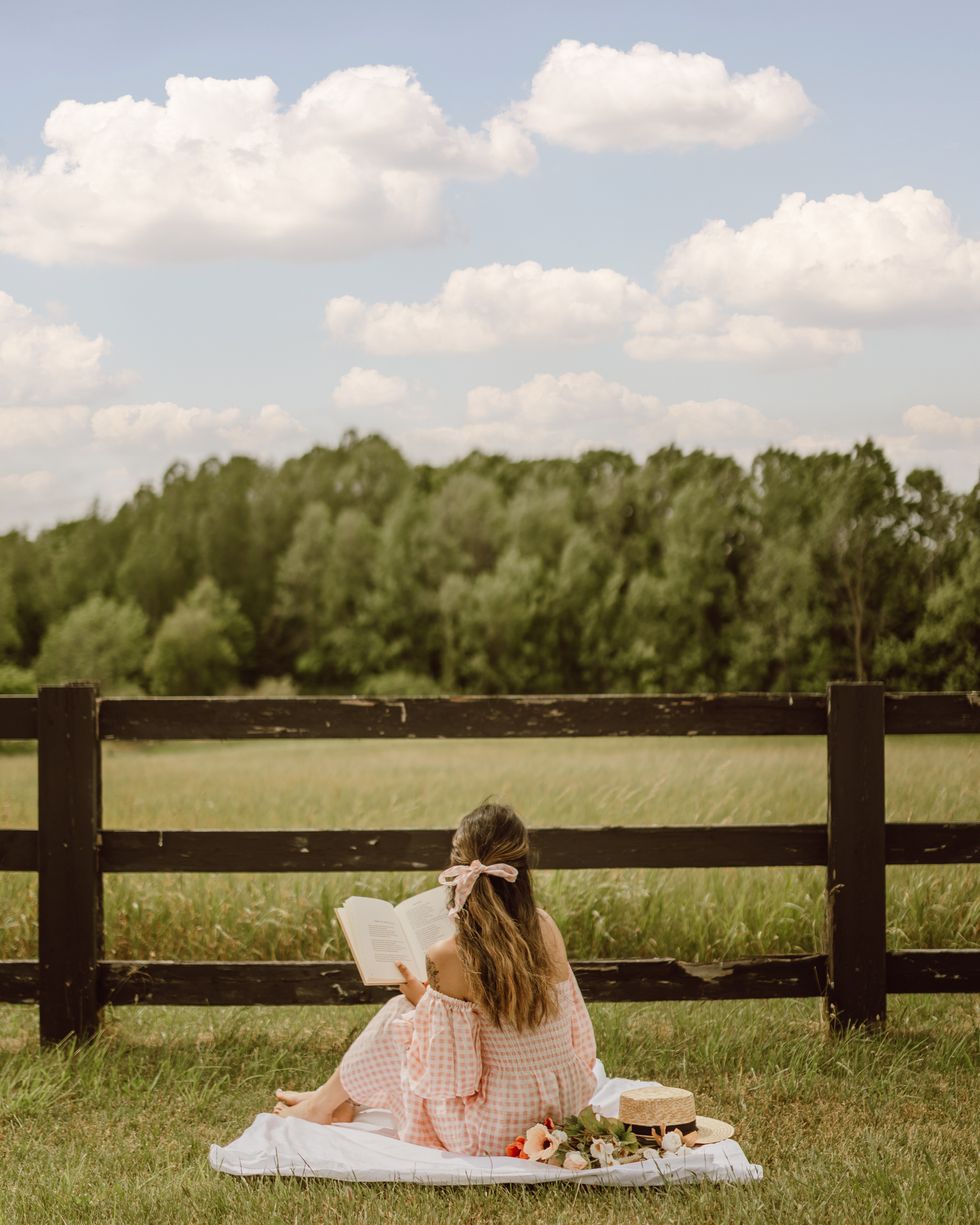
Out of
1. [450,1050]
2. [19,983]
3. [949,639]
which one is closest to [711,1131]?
[450,1050]

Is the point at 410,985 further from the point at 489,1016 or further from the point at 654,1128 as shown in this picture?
the point at 654,1128

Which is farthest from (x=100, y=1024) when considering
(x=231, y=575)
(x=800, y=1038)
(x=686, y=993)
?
(x=231, y=575)

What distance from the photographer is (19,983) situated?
203 inches

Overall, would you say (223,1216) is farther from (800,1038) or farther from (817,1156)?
(800,1038)

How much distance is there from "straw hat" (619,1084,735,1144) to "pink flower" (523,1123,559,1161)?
0.25 metres

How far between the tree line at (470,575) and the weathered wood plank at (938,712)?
83.5 feet

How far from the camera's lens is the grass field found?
145 inches

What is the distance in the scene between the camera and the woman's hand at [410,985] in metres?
4.04

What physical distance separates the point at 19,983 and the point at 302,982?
117 centimetres

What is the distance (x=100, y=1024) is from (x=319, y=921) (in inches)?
66.4

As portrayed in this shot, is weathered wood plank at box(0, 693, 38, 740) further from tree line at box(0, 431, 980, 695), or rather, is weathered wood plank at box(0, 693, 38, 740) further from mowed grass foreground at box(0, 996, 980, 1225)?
tree line at box(0, 431, 980, 695)

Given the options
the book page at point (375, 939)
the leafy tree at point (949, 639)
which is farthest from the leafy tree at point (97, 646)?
the book page at point (375, 939)

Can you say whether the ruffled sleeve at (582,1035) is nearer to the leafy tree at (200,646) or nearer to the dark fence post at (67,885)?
the dark fence post at (67,885)

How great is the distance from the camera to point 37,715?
16.9 ft
